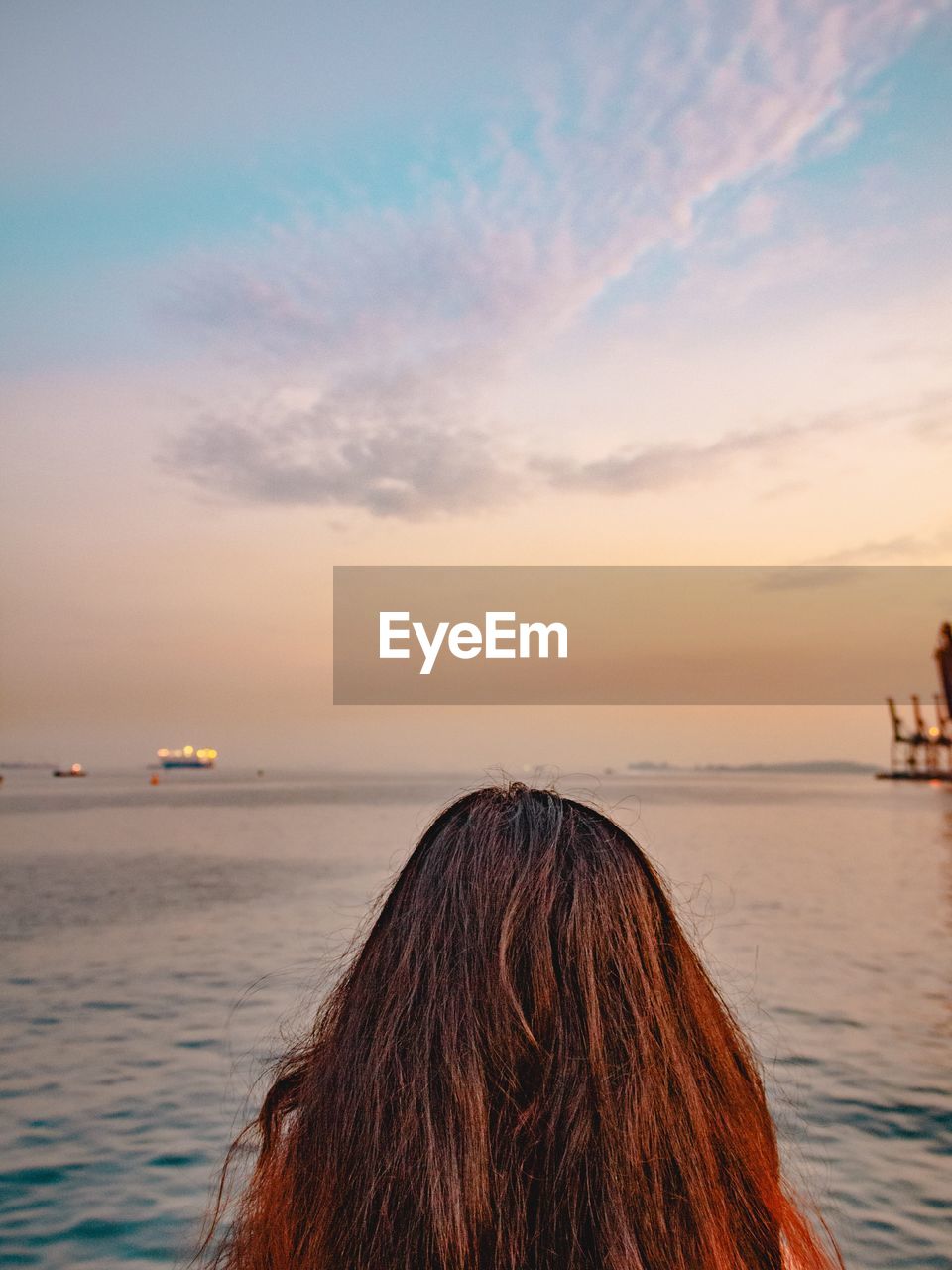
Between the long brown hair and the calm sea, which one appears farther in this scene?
the calm sea

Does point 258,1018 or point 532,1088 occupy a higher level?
point 532,1088

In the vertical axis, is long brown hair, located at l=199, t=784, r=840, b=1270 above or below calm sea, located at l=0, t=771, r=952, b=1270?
above

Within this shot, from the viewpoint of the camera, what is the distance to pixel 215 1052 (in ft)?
43.5

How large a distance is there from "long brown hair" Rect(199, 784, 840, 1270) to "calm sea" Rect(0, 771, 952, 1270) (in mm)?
604

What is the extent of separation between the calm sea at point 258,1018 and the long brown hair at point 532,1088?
60cm

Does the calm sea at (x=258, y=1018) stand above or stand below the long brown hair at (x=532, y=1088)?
below

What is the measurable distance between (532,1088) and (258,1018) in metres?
14.5

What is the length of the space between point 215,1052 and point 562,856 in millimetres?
12906

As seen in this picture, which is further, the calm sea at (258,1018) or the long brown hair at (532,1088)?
the calm sea at (258,1018)

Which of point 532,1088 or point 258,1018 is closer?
point 532,1088

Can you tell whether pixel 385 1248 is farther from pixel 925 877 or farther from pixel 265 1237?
pixel 925 877

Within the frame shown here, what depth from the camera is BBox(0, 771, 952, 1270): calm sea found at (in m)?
8.52

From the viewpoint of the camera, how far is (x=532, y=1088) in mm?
1687

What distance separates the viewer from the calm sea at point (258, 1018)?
8.52 m
